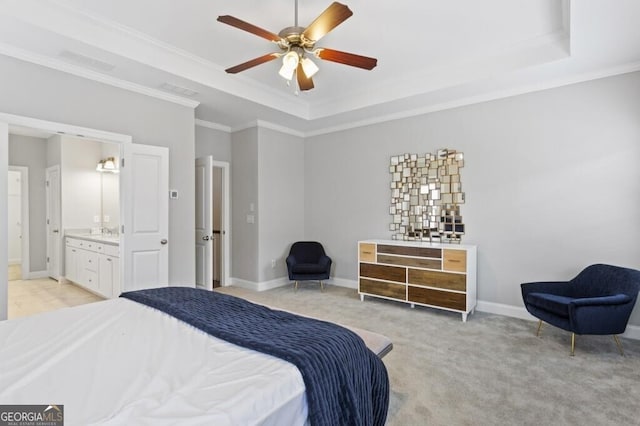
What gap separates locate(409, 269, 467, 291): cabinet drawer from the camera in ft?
13.0

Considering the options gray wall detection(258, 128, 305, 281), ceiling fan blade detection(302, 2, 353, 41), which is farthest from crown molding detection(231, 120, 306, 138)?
ceiling fan blade detection(302, 2, 353, 41)

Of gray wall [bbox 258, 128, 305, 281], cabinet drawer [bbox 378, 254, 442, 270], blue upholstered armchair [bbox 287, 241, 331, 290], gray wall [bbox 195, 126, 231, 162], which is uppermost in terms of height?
gray wall [bbox 195, 126, 231, 162]

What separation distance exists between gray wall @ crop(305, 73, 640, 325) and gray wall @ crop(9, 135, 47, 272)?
6.37 metres

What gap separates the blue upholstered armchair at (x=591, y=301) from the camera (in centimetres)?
288

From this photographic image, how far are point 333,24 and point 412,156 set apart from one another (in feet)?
9.52

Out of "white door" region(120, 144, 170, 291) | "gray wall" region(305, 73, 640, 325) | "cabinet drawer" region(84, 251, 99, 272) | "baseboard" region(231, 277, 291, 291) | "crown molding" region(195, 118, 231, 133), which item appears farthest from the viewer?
"baseboard" region(231, 277, 291, 291)

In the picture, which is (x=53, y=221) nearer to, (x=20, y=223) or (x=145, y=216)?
(x=20, y=223)

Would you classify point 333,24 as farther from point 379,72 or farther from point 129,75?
point 129,75

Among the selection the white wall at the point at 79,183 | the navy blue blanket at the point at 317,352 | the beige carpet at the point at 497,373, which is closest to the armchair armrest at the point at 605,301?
the beige carpet at the point at 497,373

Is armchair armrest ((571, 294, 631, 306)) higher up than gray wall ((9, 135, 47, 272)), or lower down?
lower down

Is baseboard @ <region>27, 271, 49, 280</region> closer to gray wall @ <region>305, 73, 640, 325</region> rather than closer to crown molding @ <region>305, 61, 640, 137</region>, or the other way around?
crown molding @ <region>305, 61, 640, 137</region>

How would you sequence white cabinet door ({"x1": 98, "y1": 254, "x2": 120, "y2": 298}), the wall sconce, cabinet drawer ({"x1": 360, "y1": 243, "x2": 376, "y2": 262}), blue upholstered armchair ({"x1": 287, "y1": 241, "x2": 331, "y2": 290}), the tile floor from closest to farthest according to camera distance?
the tile floor
white cabinet door ({"x1": 98, "y1": 254, "x2": 120, "y2": 298})
cabinet drawer ({"x1": 360, "y1": 243, "x2": 376, "y2": 262})
blue upholstered armchair ({"x1": 287, "y1": 241, "x2": 331, "y2": 290})
the wall sconce

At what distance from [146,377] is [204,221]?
143 inches

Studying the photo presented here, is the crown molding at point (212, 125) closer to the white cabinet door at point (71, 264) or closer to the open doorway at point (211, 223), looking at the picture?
the open doorway at point (211, 223)
